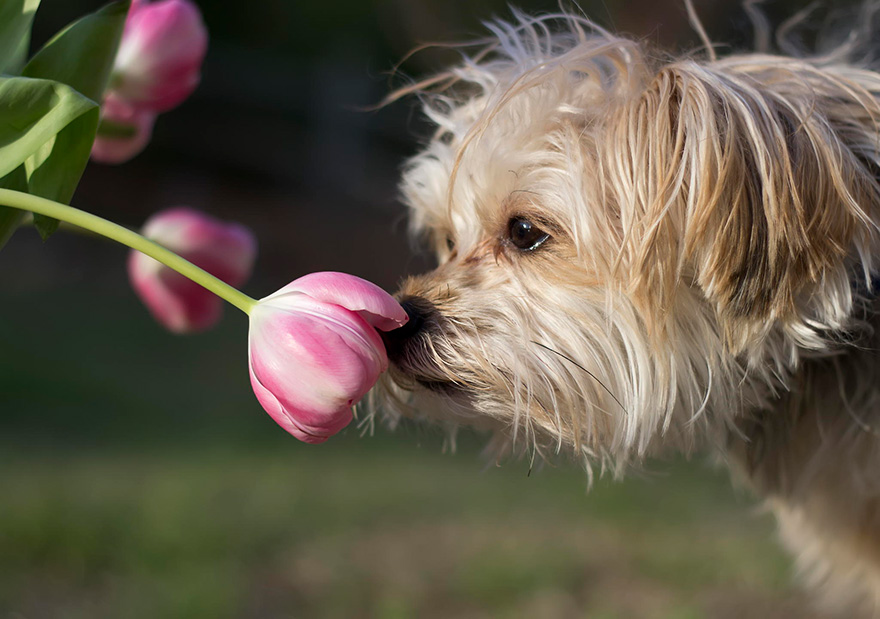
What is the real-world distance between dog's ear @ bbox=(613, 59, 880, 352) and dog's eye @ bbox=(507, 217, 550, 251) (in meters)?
0.18

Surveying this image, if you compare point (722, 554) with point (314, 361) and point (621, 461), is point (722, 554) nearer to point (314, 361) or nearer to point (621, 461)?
point (621, 461)

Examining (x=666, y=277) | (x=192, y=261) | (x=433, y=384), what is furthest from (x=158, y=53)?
(x=666, y=277)

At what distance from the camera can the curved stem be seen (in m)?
0.75

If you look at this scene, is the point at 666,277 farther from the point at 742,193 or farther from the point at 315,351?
the point at 315,351

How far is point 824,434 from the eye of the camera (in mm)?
1664

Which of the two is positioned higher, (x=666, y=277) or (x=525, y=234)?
(x=666, y=277)

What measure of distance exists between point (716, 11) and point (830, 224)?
4.69m

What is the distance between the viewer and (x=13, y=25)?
0.99m

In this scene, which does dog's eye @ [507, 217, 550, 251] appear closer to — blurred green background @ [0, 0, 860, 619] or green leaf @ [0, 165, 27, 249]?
blurred green background @ [0, 0, 860, 619]

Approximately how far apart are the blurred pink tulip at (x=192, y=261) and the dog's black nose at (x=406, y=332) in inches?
11.5

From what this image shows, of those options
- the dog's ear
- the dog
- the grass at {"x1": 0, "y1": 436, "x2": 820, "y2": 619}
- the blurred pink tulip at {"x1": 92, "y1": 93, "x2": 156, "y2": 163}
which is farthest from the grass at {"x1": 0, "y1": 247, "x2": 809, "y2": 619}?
the blurred pink tulip at {"x1": 92, "y1": 93, "x2": 156, "y2": 163}

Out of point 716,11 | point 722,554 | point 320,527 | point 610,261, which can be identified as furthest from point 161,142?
point 610,261

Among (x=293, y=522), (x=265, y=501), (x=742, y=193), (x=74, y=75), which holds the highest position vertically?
(x=742, y=193)

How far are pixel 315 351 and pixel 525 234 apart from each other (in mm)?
891
